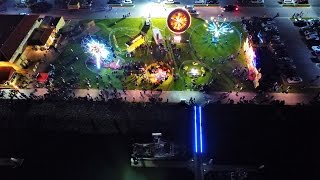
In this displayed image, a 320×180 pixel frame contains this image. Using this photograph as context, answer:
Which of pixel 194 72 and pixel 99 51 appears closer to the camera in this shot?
pixel 194 72

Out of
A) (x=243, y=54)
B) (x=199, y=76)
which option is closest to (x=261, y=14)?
(x=243, y=54)

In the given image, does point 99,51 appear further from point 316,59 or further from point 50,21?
point 316,59

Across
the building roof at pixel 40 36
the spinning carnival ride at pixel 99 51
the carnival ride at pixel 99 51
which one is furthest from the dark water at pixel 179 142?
the building roof at pixel 40 36

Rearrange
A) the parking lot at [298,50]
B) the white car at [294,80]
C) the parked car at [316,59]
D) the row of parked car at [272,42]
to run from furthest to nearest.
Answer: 1. the parked car at [316,59]
2. the parking lot at [298,50]
3. the row of parked car at [272,42]
4. the white car at [294,80]

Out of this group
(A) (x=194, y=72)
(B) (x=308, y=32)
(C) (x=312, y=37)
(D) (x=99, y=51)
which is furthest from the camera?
(B) (x=308, y=32)

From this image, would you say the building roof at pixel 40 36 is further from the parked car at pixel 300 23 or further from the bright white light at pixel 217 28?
the parked car at pixel 300 23

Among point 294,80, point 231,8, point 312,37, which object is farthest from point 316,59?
point 231,8
